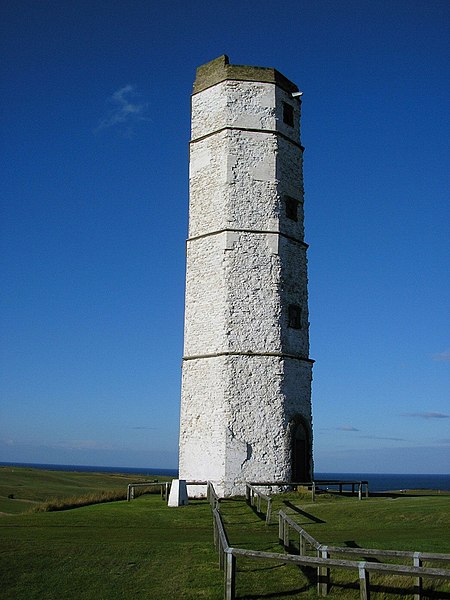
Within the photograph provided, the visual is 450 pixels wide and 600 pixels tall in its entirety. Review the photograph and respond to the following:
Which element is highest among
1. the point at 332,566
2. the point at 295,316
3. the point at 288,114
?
the point at 288,114

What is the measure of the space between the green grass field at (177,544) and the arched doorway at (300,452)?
2644 mm

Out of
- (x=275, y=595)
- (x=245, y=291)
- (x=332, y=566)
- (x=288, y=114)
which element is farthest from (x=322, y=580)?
(x=288, y=114)

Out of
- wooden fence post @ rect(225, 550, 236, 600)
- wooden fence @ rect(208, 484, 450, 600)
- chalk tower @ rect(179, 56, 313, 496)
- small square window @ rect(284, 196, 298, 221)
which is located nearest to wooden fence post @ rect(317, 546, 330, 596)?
wooden fence @ rect(208, 484, 450, 600)

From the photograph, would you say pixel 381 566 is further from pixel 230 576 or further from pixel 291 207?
pixel 291 207

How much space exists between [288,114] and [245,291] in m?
7.64

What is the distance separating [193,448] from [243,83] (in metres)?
13.4

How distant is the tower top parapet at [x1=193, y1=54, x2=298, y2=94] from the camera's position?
2328cm

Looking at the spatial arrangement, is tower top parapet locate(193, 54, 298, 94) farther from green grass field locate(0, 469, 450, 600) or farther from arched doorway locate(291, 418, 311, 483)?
green grass field locate(0, 469, 450, 600)

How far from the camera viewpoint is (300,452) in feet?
69.6

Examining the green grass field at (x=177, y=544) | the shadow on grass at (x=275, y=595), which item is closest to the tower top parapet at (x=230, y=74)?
the green grass field at (x=177, y=544)

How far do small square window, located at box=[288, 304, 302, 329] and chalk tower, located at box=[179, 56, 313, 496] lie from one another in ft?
0.13

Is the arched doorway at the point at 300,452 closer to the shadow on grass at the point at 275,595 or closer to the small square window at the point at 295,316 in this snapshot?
the small square window at the point at 295,316

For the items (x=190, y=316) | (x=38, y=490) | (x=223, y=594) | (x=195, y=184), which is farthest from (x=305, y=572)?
(x=38, y=490)

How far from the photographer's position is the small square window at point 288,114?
23.9m
